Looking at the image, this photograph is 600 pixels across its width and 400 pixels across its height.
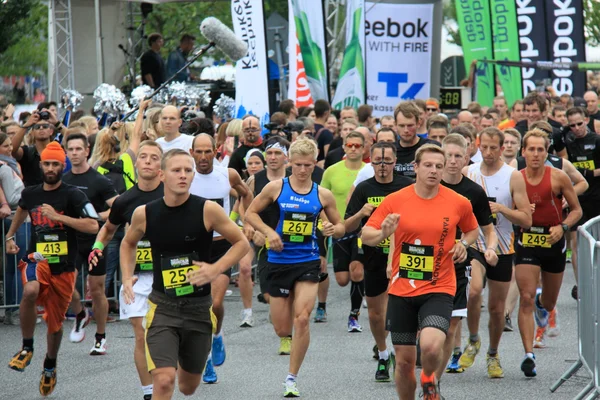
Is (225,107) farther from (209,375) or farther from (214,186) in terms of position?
(209,375)

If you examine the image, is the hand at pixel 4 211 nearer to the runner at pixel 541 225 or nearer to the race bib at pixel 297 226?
the race bib at pixel 297 226

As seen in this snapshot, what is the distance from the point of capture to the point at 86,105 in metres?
21.6

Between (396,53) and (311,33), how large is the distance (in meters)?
2.36

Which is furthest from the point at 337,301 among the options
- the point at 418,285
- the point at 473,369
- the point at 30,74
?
the point at 30,74

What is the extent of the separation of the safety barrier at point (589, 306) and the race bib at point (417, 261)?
3.50ft

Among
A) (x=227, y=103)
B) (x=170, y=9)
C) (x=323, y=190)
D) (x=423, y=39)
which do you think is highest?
(x=170, y=9)

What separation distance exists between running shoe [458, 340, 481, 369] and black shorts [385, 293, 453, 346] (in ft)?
7.54

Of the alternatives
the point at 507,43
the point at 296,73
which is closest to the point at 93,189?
the point at 296,73

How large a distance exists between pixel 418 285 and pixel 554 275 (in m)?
2.96

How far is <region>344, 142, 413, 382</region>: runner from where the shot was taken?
31.0 feet

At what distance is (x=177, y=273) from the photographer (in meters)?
6.88

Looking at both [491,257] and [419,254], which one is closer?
[419,254]

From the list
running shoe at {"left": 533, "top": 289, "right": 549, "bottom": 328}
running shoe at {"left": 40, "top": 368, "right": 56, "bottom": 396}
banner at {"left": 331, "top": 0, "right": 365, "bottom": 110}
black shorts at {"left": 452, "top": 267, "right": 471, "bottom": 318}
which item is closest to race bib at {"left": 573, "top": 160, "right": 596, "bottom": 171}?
running shoe at {"left": 533, "top": 289, "right": 549, "bottom": 328}

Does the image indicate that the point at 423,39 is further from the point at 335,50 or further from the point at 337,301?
the point at 337,301
